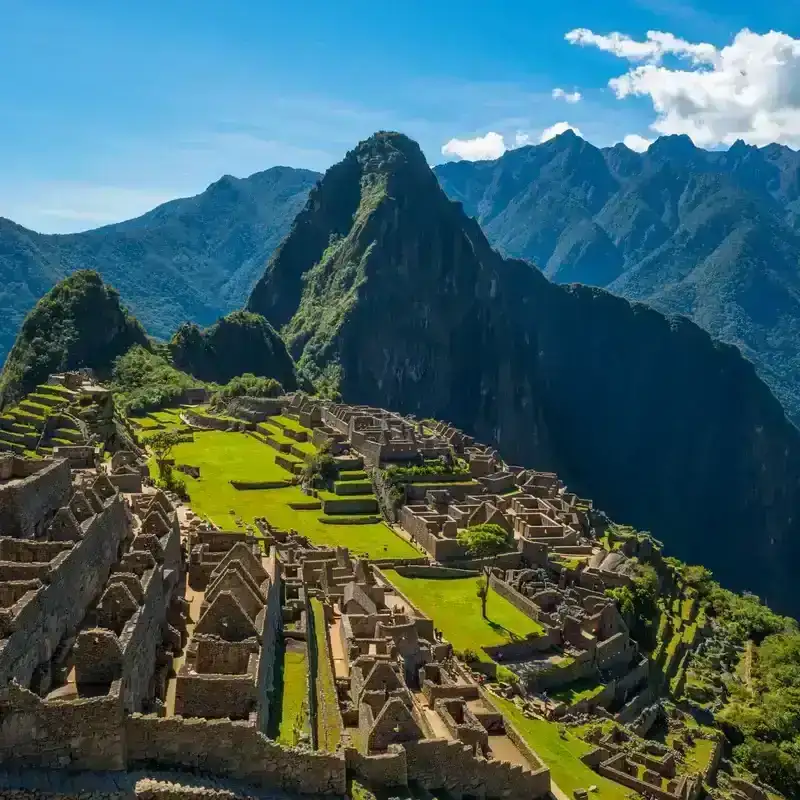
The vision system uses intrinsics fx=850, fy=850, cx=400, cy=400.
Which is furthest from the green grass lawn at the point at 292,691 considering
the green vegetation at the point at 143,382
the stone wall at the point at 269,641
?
the green vegetation at the point at 143,382

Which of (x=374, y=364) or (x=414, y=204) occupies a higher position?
(x=414, y=204)

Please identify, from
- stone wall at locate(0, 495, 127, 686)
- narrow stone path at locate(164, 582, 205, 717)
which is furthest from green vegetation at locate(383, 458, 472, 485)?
stone wall at locate(0, 495, 127, 686)

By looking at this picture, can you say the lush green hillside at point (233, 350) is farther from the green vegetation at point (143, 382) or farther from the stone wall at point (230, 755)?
the stone wall at point (230, 755)

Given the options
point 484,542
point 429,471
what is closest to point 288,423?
point 429,471

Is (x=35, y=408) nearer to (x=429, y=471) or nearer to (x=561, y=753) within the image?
(x=429, y=471)

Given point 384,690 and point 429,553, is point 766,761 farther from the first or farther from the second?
point 384,690

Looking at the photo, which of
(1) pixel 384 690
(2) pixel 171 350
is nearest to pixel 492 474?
(1) pixel 384 690
